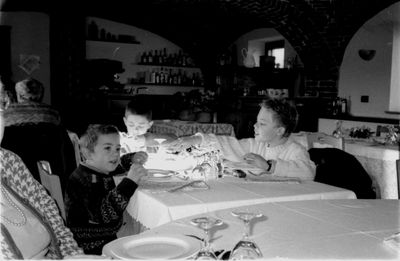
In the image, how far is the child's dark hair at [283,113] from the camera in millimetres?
2741

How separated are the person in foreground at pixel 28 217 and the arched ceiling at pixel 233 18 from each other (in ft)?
22.6

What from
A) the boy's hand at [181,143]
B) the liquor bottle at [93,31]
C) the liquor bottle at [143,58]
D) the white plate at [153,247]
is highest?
the liquor bottle at [93,31]

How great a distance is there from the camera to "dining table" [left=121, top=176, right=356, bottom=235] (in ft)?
6.00

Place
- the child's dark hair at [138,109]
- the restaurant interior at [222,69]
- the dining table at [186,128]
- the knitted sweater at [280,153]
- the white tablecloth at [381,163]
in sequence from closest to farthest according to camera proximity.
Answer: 1. the knitted sweater at [280,153]
2. the child's dark hair at [138,109]
3. the white tablecloth at [381,163]
4. the restaurant interior at [222,69]
5. the dining table at [186,128]

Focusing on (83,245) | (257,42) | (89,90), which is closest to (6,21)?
(89,90)

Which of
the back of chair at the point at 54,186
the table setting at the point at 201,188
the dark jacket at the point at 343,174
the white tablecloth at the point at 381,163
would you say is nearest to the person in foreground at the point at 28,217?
the back of chair at the point at 54,186

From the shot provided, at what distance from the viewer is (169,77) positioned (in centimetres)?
1097

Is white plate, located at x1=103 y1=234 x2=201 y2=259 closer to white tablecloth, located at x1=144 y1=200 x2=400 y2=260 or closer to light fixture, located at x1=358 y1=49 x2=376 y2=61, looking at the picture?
white tablecloth, located at x1=144 y1=200 x2=400 y2=260

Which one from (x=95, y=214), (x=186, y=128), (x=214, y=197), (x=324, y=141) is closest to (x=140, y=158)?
(x=95, y=214)

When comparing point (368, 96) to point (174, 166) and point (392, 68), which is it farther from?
point (174, 166)

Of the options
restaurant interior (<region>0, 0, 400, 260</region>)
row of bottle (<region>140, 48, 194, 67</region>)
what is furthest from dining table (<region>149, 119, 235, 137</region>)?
row of bottle (<region>140, 48, 194, 67</region>)

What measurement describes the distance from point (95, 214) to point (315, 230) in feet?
3.20

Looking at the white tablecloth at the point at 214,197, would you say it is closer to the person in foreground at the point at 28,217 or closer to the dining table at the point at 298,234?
the dining table at the point at 298,234

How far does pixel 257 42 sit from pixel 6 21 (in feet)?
18.2
